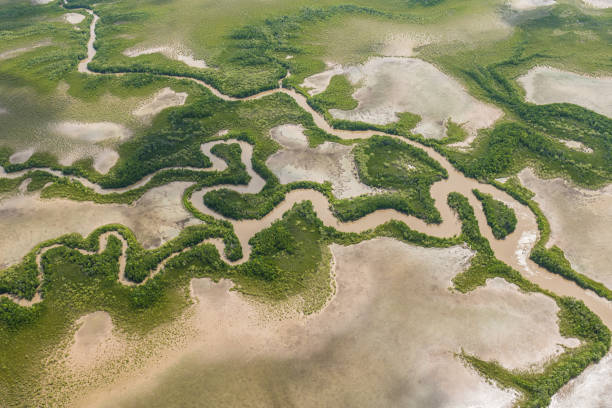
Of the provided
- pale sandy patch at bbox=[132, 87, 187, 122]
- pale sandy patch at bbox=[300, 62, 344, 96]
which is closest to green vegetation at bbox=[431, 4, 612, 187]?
pale sandy patch at bbox=[300, 62, 344, 96]

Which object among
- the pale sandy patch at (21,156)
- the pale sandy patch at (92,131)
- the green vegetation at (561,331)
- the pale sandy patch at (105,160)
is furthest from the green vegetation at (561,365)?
the pale sandy patch at (21,156)

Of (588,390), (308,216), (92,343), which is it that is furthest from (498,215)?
(92,343)

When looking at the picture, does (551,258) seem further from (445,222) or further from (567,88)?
(567,88)

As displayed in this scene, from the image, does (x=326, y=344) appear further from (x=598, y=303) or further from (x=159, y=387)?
(x=598, y=303)

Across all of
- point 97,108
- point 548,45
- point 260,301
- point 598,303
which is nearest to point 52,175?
point 97,108

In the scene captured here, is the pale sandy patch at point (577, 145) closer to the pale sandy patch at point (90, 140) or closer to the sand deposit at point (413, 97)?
the sand deposit at point (413, 97)

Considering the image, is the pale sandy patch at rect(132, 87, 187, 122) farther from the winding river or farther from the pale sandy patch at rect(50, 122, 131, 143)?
the winding river
